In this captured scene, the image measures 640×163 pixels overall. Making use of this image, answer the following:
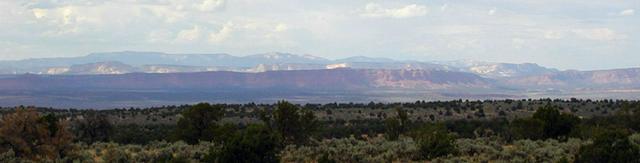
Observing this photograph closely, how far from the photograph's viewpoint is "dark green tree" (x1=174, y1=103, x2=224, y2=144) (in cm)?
3350

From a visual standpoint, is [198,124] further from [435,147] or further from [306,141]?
[435,147]

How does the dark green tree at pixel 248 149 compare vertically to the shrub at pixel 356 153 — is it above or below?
above

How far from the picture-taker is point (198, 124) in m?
34.0

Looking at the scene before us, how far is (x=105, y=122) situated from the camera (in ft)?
135

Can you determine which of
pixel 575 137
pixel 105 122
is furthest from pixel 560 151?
pixel 105 122

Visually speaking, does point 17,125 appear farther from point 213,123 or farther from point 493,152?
point 493,152

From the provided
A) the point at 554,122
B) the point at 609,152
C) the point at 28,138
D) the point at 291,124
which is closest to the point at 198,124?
the point at 291,124

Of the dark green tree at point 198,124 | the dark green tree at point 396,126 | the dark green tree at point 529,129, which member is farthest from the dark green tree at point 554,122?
the dark green tree at point 198,124

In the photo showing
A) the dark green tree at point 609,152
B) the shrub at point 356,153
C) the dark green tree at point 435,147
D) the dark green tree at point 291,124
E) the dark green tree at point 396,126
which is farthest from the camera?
the dark green tree at point 396,126

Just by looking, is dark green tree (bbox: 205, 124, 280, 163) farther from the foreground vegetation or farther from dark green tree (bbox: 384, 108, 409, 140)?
dark green tree (bbox: 384, 108, 409, 140)

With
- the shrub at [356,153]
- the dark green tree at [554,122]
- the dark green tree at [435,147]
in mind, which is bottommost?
the shrub at [356,153]

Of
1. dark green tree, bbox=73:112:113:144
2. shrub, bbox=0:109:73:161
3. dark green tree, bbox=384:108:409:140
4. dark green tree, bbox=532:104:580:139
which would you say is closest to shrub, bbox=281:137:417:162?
dark green tree, bbox=532:104:580:139

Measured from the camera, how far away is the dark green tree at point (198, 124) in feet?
110

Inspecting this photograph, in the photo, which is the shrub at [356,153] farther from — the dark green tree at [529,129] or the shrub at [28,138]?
the shrub at [28,138]
